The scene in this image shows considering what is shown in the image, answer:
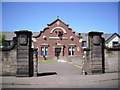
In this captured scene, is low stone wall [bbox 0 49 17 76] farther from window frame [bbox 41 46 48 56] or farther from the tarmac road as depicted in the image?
window frame [bbox 41 46 48 56]

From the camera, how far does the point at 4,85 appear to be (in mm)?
8414

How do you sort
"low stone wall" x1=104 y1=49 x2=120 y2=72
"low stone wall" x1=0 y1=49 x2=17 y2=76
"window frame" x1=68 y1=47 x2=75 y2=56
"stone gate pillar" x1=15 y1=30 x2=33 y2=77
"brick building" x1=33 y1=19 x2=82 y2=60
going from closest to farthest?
1. "stone gate pillar" x1=15 y1=30 x2=33 y2=77
2. "low stone wall" x1=0 y1=49 x2=17 y2=76
3. "low stone wall" x1=104 y1=49 x2=120 y2=72
4. "brick building" x1=33 y1=19 x2=82 y2=60
5. "window frame" x1=68 y1=47 x2=75 y2=56

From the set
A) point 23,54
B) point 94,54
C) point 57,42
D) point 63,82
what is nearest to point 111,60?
point 94,54

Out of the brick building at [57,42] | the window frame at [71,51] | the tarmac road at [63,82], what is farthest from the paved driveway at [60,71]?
the window frame at [71,51]

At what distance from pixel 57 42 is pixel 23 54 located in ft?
108

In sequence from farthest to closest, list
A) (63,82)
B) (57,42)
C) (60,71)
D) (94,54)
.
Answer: (57,42) → (60,71) → (94,54) → (63,82)

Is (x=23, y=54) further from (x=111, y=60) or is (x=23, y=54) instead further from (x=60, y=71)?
(x=111, y=60)

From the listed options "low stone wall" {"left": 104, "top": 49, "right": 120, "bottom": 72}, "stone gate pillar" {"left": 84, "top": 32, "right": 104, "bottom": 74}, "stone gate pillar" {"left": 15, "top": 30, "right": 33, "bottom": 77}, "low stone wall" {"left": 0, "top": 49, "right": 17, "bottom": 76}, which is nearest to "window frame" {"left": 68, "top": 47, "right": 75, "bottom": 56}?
"low stone wall" {"left": 104, "top": 49, "right": 120, "bottom": 72}

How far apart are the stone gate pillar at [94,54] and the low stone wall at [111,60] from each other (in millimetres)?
→ 567

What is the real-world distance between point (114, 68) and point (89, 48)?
9.20 ft

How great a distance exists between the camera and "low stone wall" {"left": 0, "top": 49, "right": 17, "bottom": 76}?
11.2m

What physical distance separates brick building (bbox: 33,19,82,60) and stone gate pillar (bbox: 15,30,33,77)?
3187 centimetres

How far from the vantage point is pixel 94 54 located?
39.1 ft

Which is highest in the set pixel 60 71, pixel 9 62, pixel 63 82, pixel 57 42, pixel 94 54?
pixel 57 42
